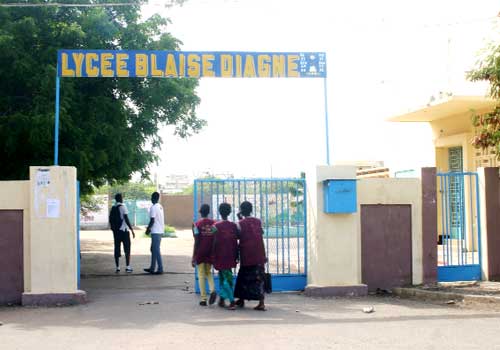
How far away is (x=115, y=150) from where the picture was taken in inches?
563

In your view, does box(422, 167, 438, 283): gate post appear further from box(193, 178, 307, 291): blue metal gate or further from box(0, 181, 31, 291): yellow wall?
box(0, 181, 31, 291): yellow wall

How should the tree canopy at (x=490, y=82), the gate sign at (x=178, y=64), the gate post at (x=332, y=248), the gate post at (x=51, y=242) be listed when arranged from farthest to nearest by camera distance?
the gate sign at (x=178, y=64) → the gate post at (x=332, y=248) → the tree canopy at (x=490, y=82) → the gate post at (x=51, y=242)

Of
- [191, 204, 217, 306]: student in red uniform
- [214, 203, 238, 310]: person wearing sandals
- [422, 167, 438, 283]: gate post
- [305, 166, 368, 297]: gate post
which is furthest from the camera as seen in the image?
[422, 167, 438, 283]: gate post

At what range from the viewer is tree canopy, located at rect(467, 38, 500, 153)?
10.6 metres

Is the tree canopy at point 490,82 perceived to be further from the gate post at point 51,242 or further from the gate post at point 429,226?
the gate post at point 51,242

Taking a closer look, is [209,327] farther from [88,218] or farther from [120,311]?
[88,218]

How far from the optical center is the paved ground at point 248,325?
7.44 metres

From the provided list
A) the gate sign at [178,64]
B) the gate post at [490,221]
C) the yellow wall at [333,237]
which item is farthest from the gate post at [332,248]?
the gate post at [490,221]

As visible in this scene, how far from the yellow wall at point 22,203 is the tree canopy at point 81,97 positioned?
9.13 ft

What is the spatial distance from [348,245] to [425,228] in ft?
4.92

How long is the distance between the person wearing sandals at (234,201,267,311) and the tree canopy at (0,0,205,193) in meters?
A: 4.90

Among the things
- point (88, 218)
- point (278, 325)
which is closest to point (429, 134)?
point (278, 325)

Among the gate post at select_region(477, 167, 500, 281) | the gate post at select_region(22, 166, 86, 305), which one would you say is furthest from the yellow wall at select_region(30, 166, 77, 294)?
the gate post at select_region(477, 167, 500, 281)

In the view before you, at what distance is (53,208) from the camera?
1035 centimetres
